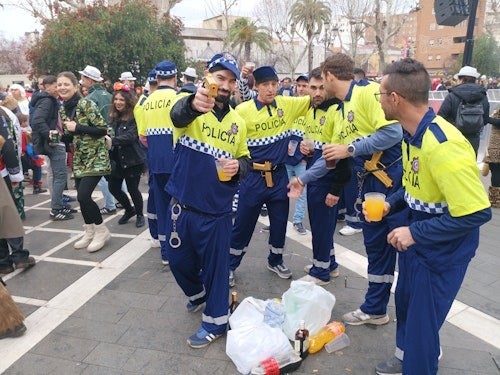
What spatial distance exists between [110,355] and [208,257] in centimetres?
105

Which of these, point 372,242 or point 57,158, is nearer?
point 372,242

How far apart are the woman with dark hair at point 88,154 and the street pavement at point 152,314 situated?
27 cm

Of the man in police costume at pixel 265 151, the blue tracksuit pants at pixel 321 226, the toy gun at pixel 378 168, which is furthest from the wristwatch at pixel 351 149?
the man in police costume at pixel 265 151

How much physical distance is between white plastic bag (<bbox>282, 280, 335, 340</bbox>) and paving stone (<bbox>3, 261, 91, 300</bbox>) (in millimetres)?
2393

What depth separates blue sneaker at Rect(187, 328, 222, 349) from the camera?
3170 mm

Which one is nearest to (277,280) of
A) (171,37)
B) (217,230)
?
(217,230)

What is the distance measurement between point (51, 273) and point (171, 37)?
45.2 ft

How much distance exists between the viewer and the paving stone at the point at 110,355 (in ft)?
9.82

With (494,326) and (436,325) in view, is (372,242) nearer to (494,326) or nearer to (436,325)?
(436,325)

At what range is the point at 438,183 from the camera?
210 centimetres

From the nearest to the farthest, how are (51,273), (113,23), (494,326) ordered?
(494,326) < (51,273) < (113,23)

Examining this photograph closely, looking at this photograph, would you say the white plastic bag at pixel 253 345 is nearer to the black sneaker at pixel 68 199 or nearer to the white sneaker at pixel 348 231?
the white sneaker at pixel 348 231

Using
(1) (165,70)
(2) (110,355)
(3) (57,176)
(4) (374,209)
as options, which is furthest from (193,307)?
(3) (57,176)

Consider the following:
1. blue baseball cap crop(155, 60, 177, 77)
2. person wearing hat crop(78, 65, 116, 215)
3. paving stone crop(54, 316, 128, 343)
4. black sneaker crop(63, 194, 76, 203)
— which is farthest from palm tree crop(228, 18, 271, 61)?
paving stone crop(54, 316, 128, 343)
